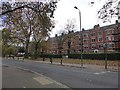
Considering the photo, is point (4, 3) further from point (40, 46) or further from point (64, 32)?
point (64, 32)

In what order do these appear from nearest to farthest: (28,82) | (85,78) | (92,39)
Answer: (28,82), (85,78), (92,39)

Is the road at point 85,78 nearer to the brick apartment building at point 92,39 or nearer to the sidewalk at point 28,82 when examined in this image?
the sidewalk at point 28,82

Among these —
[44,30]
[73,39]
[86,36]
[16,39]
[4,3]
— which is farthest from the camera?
[86,36]

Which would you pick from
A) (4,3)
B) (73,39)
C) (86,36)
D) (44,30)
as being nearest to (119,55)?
(44,30)

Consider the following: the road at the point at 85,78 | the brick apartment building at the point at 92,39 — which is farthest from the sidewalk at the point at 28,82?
the brick apartment building at the point at 92,39

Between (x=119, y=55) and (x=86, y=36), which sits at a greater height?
(x=86, y=36)

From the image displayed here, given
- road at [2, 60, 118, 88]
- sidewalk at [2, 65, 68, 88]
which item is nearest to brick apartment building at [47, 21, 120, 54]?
road at [2, 60, 118, 88]

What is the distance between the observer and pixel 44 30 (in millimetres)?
24891

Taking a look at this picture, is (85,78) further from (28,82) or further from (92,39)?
(92,39)

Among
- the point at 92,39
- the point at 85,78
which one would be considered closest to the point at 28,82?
the point at 85,78

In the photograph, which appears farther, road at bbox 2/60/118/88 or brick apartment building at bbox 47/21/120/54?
brick apartment building at bbox 47/21/120/54

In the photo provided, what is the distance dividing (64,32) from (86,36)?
29507 millimetres

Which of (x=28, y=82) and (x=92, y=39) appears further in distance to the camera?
(x=92, y=39)

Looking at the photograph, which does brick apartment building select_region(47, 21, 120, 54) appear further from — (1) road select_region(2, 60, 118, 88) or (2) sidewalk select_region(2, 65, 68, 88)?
(2) sidewalk select_region(2, 65, 68, 88)
